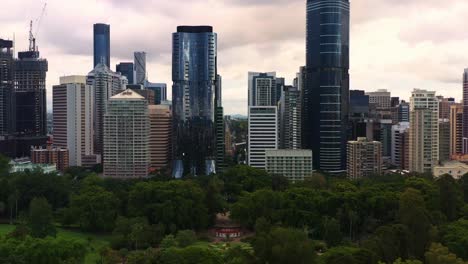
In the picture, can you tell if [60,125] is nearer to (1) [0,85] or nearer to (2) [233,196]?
(1) [0,85]

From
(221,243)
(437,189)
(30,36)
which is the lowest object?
(221,243)

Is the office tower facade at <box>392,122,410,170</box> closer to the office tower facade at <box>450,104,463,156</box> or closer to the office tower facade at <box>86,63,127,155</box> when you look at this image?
the office tower facade at <box>450,104,463,156</box>

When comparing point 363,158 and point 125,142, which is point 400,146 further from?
point 125,142

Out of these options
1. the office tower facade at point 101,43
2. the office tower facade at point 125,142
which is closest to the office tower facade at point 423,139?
the office tower facade at point 125,142

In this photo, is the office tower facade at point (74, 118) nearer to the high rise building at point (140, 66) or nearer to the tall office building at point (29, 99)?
the tall office building at point (29, 99)

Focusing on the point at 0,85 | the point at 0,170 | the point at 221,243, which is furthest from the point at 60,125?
the point at 221,243

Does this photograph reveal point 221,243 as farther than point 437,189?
No

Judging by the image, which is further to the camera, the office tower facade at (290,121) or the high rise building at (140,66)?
the high rise building at (140,66)
